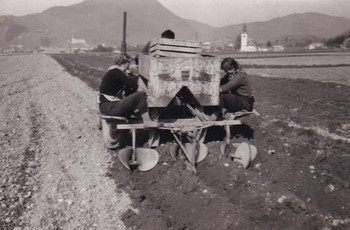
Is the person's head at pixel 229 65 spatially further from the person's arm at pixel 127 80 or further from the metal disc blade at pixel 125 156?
the metal disc blade at pixel 125 156

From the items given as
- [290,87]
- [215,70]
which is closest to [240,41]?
[290,87]

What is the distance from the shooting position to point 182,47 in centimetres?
739

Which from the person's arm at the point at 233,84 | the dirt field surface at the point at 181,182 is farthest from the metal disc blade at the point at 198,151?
the person's arm at the point at 233,84

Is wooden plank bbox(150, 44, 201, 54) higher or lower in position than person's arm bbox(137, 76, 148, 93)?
higher

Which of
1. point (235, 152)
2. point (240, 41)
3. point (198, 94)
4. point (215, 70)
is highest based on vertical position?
point (240, 41)

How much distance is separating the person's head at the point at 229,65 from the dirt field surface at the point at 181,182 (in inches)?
54.3

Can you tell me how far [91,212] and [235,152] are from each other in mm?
2752

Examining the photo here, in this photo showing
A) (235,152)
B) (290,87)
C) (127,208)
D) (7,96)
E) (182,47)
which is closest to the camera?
(127,208)

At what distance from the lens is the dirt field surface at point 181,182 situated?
14.5 ft

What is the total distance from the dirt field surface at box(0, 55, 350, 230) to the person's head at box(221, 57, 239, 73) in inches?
54.3

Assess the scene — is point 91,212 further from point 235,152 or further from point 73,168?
point 235,152

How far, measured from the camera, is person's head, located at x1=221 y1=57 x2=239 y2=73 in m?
7.08

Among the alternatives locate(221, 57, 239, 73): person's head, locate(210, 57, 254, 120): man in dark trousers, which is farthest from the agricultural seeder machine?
locate(221, 57, 239, 73): person's head

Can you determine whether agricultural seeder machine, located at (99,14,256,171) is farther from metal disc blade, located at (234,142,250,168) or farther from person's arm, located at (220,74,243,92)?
person's arm, located at (220,74,243,92)
